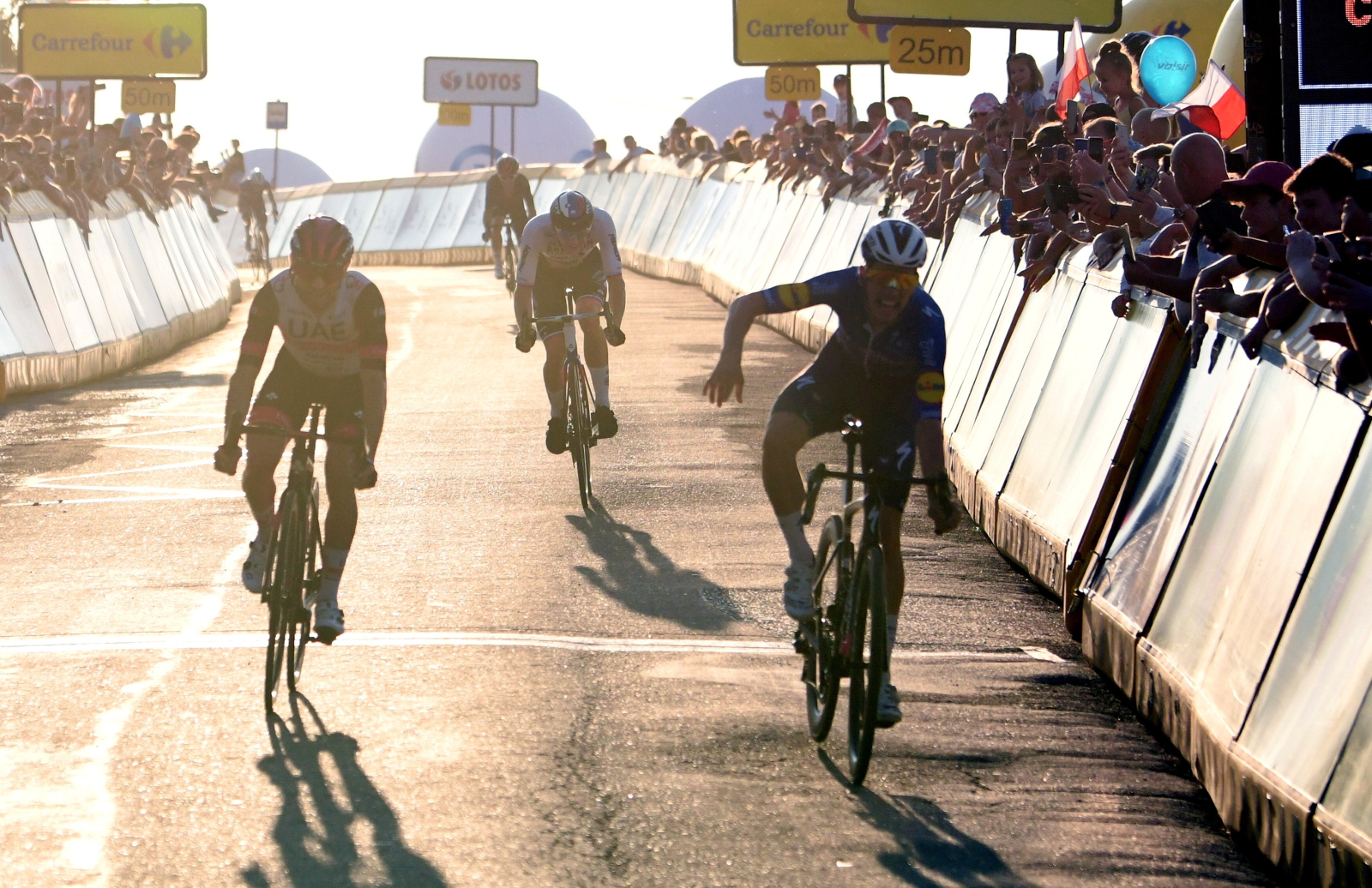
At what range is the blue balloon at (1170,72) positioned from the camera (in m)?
12.7

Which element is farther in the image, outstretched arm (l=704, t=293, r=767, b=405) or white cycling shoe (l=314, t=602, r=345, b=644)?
white cycling shoe (l=314, t=602, r=345, b=644)

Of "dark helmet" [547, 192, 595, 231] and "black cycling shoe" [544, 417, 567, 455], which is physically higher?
"dark helmet" [547, 192, 595, 231]

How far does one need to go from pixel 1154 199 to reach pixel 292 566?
481cm

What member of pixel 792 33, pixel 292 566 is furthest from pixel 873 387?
pixel 792 33

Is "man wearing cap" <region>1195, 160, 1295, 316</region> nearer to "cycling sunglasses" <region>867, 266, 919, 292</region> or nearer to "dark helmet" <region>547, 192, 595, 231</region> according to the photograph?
"cycling sunglasses" <region>867, 266, 919, 292</region>

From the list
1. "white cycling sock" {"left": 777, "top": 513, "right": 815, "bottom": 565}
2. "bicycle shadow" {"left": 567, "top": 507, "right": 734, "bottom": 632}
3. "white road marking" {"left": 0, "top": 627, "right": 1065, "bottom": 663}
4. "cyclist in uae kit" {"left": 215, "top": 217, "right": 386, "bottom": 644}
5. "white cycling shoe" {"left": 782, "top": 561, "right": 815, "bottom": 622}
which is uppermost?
Result: "cyclist in uae kit" {"left": 215, "top": 217, "right": 386, "bottom": 644}

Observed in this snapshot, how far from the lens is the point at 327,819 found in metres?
6.23

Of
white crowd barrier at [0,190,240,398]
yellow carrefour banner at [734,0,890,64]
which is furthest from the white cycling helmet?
yellow carrefour banner at [734,0,890,64]

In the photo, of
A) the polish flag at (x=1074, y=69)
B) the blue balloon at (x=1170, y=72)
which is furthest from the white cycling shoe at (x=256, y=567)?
the polish flag at (x=1074, y=69)

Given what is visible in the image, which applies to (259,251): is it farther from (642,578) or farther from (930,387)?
(930,387)

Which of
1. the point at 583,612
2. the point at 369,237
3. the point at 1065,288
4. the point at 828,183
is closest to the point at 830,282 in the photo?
the point at 583,612

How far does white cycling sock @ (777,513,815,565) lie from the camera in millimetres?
7621

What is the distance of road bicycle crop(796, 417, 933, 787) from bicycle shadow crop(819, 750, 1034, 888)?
0.21 m

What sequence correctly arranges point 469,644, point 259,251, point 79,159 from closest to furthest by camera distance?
point 469,644 < point 79,159 < point 259,251
